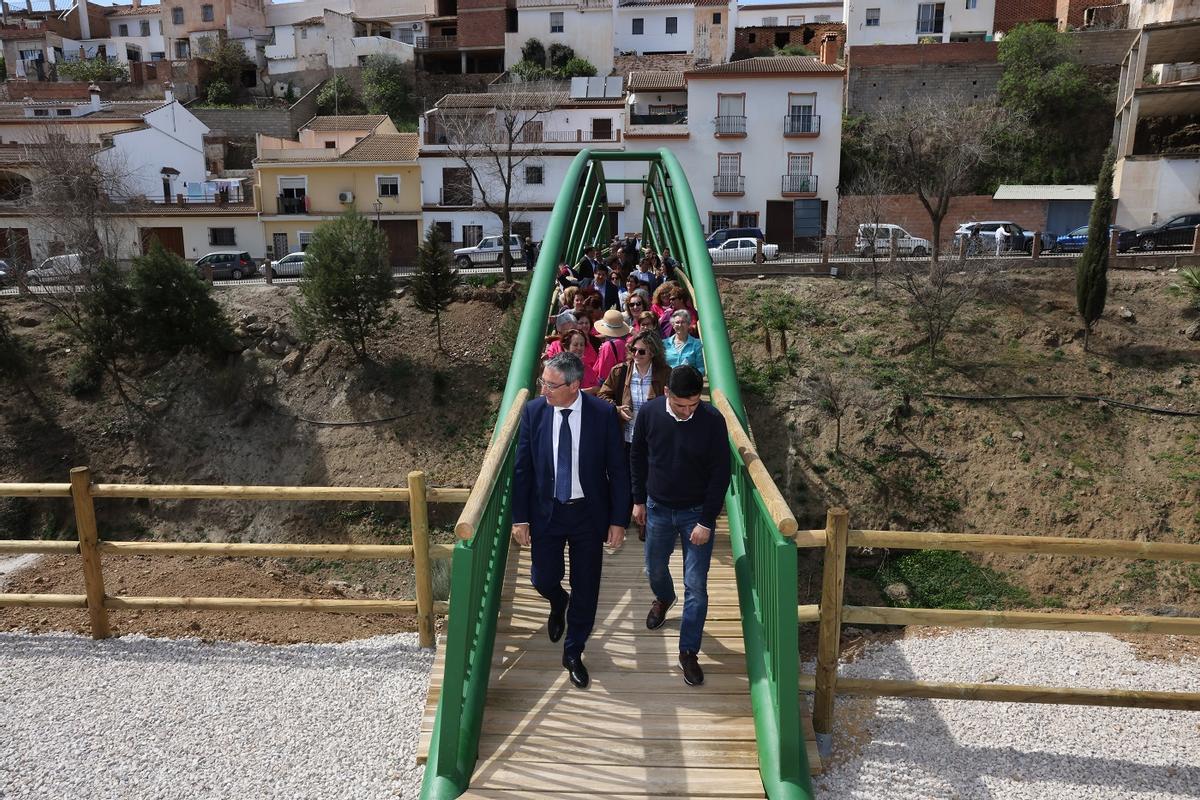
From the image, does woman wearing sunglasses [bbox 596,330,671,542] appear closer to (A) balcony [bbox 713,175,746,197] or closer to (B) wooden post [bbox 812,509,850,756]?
(B) wooden post [bbox 812,509,850,756]

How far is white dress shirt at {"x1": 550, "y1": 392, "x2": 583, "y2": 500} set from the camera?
408 cm

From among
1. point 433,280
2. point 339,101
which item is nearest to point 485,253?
point 433,280

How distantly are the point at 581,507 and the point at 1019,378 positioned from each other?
18.3 meters

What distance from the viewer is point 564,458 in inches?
161

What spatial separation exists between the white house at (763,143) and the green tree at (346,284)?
1533cm

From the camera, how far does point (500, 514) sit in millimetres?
4625

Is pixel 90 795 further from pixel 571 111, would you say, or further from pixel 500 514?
pixel 571 111

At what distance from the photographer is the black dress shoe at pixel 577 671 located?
166 inches

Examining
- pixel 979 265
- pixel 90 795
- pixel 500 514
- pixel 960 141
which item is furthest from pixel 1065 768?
pixel 960 141

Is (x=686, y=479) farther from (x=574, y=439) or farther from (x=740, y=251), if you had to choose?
(x=740, y=251)

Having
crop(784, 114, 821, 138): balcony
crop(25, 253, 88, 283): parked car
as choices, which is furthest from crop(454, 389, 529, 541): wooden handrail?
crop(784, 114, 821, 138): balcony

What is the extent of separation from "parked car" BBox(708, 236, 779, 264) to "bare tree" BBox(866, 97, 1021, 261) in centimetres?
466

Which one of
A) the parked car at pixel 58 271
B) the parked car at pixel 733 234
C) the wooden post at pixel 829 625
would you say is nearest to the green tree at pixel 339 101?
the parked car at pixel 58 271

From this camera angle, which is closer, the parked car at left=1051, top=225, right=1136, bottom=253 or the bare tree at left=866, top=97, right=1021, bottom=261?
the bare tree at left=866, top=97, right=1021, bottom=261
